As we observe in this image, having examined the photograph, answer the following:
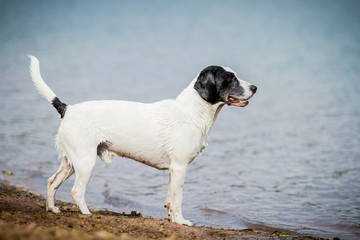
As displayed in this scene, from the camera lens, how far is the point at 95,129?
17.6ft

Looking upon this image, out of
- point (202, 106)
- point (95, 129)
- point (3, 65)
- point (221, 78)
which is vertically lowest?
point (95, 129)

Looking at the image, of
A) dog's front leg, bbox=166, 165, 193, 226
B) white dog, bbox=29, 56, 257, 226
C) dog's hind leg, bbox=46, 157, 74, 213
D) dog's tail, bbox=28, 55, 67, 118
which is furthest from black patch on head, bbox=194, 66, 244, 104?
dog's hind leg, bbox=46, 157, 74, 213

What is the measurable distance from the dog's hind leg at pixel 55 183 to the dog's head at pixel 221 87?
1.96 m

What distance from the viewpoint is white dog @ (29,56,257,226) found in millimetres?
5352

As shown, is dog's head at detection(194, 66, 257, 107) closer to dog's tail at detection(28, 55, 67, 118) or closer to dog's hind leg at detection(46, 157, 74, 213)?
dog's tail at detection(28, 55, 67, 118)

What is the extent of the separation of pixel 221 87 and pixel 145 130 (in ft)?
3.70

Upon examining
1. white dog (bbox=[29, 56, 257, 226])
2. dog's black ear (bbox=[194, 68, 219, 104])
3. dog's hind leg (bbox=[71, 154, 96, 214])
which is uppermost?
dog's black ear (bbox=[194, 68, 219, 104])

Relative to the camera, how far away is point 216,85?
558cm

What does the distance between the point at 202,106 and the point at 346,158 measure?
7137 millimetres

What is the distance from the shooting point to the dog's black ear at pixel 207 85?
5547 millimetres

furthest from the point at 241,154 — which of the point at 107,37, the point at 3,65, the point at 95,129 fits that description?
the point at 107,37

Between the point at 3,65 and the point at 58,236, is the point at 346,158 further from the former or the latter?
the point at 3,65

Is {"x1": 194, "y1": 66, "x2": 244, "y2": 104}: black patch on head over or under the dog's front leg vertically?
over

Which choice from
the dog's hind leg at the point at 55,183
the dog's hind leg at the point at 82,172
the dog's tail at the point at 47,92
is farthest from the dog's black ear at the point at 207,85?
the dog's hind leg at the point at 55,183
